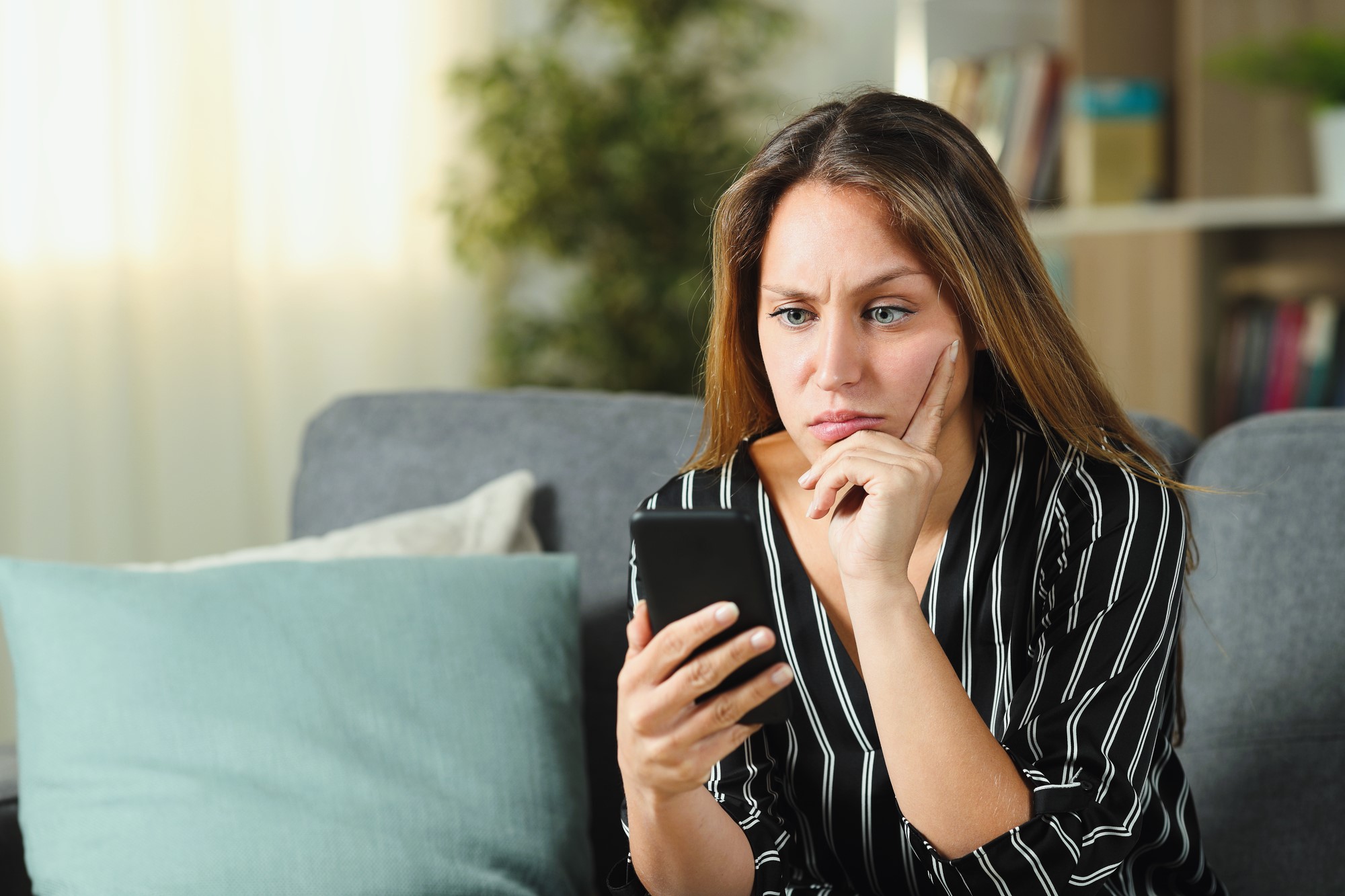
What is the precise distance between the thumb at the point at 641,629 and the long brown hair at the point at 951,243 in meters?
0.31

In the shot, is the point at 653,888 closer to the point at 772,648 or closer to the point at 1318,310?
the point at 772,648

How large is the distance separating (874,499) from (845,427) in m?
0.08

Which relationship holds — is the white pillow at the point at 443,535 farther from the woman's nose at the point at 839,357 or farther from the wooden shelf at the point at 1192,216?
the wooden shelf at the point at 1192,216

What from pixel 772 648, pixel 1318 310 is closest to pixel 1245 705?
pixel 772 648

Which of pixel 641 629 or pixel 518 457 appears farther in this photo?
pixel 518 457

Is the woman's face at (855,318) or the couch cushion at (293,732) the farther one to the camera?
the couch cushion at (293,732)

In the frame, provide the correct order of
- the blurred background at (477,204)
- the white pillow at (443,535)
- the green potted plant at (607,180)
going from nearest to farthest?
the white pillow at (443,535), the blurred background at (477,204), the green potted plant at (607,180)

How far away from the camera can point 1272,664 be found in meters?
1.22

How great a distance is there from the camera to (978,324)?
→ 98cm

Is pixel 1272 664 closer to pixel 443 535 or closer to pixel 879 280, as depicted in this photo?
pixel 879 280

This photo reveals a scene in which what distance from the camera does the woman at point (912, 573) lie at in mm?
899

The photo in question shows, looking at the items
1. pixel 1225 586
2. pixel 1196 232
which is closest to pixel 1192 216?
pixel 1196 232

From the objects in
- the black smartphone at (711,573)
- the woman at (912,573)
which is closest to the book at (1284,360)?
the woman at (912,573)

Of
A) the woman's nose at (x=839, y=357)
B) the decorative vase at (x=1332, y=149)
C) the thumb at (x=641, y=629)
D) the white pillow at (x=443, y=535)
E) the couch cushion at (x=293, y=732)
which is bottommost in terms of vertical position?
the couch cushion at (x=293, y=732)
